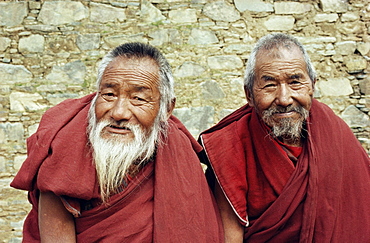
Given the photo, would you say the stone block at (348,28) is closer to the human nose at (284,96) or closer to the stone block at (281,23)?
the stone block at (281,23)

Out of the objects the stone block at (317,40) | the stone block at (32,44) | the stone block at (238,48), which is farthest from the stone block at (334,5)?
the stone block at (32,44)

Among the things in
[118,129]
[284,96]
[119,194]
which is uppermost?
[284,96]

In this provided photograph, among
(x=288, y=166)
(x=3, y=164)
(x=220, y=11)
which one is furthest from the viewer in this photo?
(x=220, y=11)

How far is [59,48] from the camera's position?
3.92 m

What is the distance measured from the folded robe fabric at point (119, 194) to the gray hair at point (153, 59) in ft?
0.71

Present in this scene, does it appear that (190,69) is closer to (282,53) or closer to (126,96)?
(282,53)

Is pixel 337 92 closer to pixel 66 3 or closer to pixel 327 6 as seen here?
pixel 327 6

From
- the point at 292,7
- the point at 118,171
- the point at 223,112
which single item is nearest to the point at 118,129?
the point at 118,171

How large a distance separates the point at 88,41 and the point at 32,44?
0.56 m

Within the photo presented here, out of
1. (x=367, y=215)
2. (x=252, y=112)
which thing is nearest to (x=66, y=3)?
(x=252, y=112)

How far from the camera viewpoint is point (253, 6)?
13.1 ft

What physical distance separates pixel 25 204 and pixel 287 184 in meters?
2.75

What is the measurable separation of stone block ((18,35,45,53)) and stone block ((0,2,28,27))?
0.20m

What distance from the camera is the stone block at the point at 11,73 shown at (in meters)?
3.89
